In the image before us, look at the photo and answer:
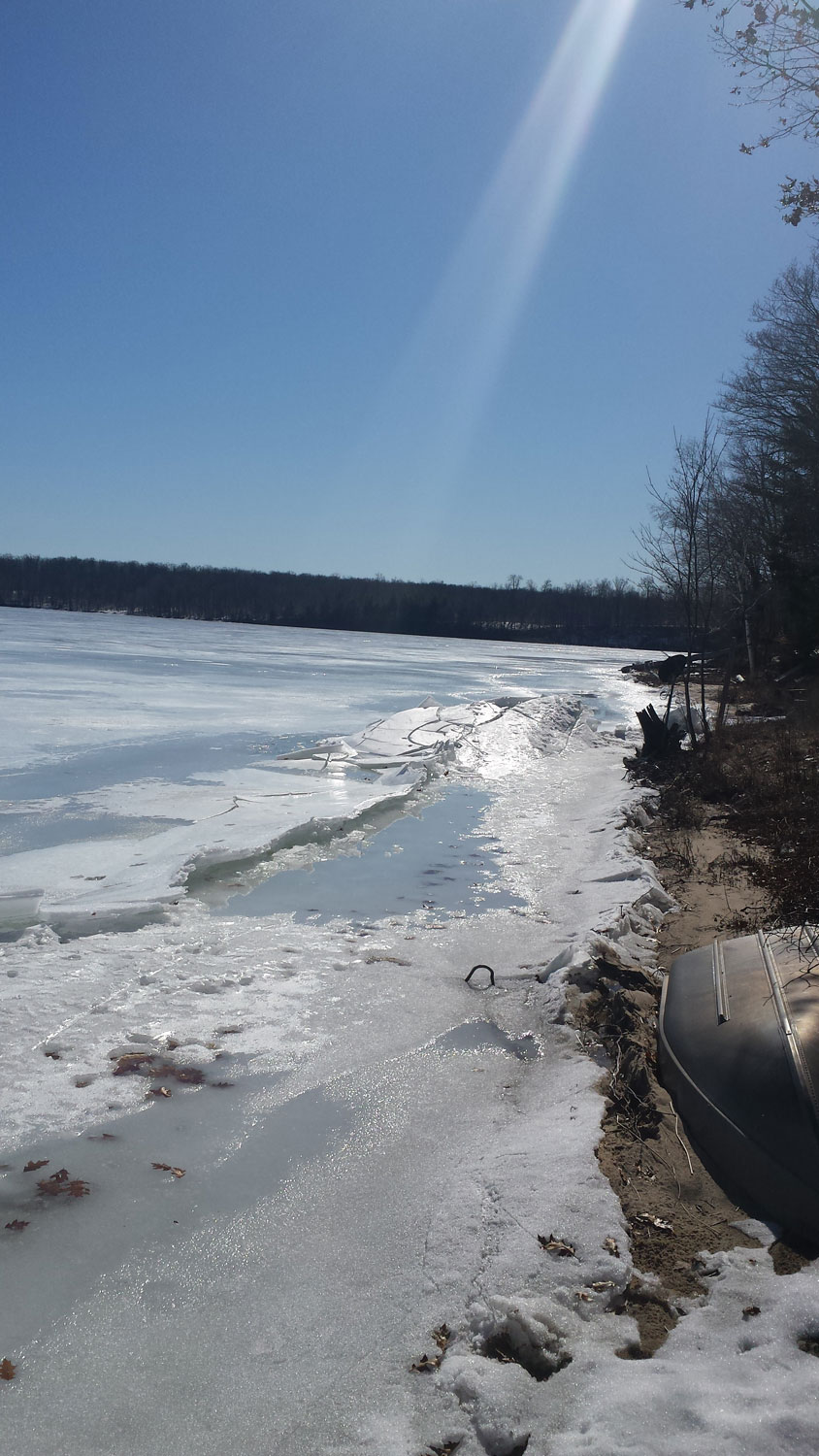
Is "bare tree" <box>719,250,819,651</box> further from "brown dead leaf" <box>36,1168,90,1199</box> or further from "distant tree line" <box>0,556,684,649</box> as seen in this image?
"distant tree line" <box>0,556,684,649</box>

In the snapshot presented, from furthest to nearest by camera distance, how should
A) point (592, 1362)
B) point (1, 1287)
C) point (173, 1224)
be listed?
point (173, 1224) < point (1, 1287) < point (592, 1362)

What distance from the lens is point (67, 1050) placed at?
15.7ft

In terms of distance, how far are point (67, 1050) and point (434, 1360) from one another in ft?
9.31

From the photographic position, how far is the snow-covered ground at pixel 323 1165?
2611mm

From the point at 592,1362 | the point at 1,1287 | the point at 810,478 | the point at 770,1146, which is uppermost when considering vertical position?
the point at 810,478

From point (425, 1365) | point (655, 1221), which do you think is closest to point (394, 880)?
point (655, 1221)

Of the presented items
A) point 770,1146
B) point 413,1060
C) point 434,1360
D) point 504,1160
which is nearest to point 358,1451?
point 434,1360

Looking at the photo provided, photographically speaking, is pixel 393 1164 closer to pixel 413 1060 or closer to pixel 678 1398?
pixel 413 1060

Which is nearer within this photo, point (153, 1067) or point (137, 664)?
point (153, 1067)

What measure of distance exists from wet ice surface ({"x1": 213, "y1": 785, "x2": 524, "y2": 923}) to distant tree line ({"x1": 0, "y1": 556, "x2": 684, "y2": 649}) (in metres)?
87.1

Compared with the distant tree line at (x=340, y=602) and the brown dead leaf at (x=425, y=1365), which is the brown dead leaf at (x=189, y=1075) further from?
the distant tree line at (x=340, y=602)


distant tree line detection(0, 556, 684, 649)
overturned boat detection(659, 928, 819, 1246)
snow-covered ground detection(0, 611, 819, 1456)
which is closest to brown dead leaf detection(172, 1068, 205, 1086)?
snow-covered ground detection(0, 611, 819, 1456)

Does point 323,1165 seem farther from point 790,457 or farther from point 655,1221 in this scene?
point 790,457

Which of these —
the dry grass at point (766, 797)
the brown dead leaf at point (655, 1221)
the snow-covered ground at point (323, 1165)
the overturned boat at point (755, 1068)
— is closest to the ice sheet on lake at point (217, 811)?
the snow-covered ground at point (323, 1165)
